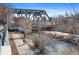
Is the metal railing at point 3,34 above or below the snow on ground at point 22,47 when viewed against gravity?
above

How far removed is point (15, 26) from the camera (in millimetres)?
1293

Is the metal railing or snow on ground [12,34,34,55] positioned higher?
the metal railing

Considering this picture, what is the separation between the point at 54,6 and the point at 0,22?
545mm

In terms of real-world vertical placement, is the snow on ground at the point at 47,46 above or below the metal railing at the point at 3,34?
below

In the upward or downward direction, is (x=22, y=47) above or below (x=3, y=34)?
below

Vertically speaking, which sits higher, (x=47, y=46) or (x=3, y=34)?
(x=3, y=34)

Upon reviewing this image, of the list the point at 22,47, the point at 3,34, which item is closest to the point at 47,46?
the point at 22,47

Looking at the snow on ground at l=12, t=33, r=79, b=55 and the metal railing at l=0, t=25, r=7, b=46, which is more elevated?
the metal railing at l=0, t=25, r=7, b=46

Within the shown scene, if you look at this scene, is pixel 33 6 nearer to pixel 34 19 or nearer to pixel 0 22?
pixel 34 19

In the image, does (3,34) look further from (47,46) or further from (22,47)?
(47,46)
